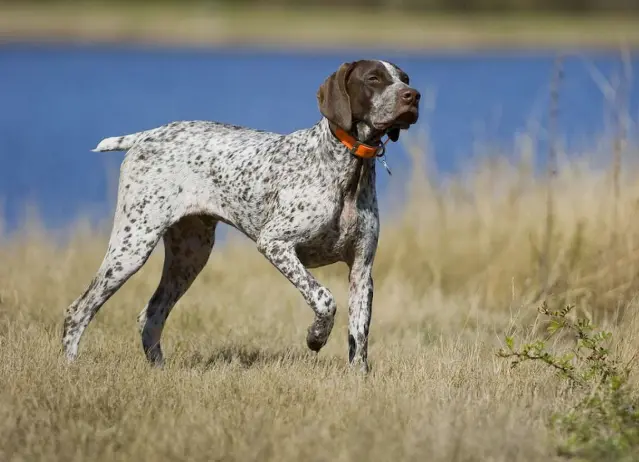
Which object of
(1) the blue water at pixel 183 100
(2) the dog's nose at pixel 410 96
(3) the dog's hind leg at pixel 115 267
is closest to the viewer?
(2) the dog's nose at pixel 410 96

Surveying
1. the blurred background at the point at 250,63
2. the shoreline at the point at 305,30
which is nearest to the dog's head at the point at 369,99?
the blurred background at the point at 250,63

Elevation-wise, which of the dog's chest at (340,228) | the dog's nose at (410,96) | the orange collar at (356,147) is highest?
the dog's nose at (410,96)

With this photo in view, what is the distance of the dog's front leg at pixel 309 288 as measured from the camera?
6.12 meters

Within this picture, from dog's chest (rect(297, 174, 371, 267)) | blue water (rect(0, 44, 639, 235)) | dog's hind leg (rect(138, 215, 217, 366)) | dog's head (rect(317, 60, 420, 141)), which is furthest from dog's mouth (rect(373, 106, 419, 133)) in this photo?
blue water (rect(0, 44, 639, 235))

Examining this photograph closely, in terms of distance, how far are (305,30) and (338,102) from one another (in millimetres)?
33376

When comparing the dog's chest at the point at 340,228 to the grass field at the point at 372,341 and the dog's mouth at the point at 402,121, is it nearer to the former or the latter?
the dog's mouth at the point at 402,121

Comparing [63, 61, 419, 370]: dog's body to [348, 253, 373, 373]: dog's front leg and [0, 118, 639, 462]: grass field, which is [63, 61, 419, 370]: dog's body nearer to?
[348, 253, 373, 373]: dog's front leg

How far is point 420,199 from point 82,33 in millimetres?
30049

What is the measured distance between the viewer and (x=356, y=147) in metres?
6.25

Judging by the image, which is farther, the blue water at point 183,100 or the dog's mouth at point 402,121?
the blue water at point 183,100

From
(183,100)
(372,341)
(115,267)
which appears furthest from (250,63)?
(115,267)

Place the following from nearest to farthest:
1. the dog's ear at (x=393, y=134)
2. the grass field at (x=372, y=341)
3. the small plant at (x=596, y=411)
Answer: the small plant at (x=596, y=411) < the grass field at (x=372, y=341) < the dog's ear at (x=393, y=134)

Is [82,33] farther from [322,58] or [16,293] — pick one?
[16,293]

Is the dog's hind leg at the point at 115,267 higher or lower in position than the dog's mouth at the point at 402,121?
lower
